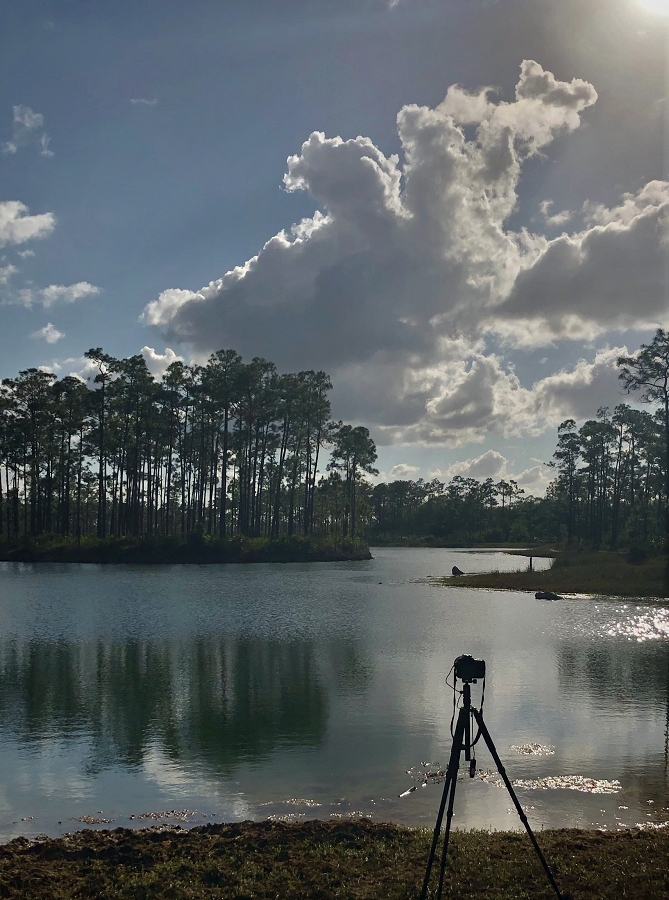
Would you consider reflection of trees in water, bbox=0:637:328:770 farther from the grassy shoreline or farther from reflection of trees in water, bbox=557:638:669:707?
the grassy shoreline

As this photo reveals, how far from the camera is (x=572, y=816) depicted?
10.5 meters

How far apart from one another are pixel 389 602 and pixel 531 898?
34.1m

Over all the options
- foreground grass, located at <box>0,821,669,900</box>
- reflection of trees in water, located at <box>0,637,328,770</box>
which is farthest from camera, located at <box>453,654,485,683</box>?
reflection of trees in water, located at <box>0,637,328,770</box>

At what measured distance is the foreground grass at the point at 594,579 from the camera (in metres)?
46.6

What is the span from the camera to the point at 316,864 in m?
8.39

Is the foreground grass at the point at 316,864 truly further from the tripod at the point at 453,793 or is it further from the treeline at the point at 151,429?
the treeline at the point at 151,429

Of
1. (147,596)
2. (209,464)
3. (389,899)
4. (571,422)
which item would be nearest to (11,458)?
(209,464)

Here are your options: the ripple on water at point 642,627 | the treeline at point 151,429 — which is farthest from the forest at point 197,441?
the ripple on water at point 642,627

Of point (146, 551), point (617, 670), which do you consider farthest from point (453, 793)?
point (146, 551)

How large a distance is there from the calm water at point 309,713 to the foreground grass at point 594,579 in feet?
37.6

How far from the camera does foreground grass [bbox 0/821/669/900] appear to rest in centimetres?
759

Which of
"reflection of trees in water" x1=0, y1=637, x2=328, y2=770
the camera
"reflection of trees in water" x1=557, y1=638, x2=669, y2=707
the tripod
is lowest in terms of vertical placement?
"reflection of trees in water" x1=557, y1=638, x2=669, y2=707

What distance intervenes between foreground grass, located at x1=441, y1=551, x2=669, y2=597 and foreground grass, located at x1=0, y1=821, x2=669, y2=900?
4017cm

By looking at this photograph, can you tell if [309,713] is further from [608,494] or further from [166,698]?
[608,494]
